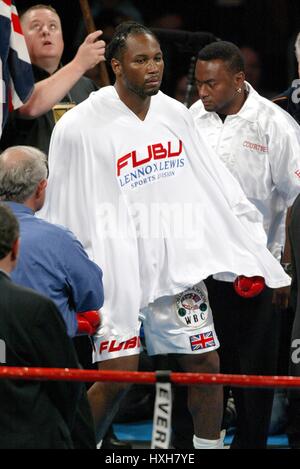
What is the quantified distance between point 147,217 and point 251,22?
2893mm

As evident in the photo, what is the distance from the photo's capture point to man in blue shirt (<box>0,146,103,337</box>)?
3.94 m

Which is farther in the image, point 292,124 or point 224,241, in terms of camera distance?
point 292,124

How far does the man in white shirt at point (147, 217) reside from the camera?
4531 millimetres

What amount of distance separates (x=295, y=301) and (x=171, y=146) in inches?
28.6

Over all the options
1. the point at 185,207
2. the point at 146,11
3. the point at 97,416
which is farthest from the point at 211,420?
the point at 146,11

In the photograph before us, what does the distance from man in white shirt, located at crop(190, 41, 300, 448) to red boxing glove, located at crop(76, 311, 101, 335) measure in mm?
839

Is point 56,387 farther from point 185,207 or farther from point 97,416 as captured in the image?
point 185,207

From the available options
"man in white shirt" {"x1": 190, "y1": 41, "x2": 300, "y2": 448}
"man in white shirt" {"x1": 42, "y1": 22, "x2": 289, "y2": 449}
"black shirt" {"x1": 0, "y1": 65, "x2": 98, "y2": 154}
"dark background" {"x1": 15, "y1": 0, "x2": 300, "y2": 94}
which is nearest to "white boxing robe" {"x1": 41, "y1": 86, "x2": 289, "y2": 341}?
"man in white shirt" {"x1": 42, "y1": 22, "x2": 289, "y2": 449}

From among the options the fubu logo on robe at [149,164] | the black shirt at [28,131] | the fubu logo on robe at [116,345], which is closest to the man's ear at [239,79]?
the fubu logo on robe at [149,164]

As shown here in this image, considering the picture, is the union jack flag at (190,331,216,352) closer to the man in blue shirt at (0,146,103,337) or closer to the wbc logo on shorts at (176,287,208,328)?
the wbc logo on shorts at (176,287,208,328)

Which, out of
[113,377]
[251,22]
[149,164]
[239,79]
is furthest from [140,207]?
[251,22]

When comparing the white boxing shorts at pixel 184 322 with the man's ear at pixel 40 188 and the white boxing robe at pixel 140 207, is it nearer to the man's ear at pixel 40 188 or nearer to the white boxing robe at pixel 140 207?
the white boxing robe at pixel 140 207
